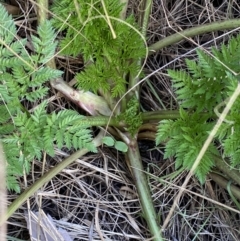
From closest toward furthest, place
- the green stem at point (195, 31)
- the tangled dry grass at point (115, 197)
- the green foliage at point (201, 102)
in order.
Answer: the green foliage at point (201, 102), the green stem at point (195, 31), the tangled dry grass at point (115, 197)

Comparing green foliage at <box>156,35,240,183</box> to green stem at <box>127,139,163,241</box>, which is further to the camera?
Result: green stem at <box>127,139,163,241</box>

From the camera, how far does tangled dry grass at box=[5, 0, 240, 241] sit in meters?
1.64

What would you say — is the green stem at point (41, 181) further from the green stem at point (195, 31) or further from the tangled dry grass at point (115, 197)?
the green stem at point (195, 31)

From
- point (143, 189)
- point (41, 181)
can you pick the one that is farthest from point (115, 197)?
point (41, 181)

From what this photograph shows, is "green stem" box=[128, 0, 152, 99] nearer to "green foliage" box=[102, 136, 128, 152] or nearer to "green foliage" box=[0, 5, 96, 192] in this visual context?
"green foliage" box=[102, 136, 128, 152]

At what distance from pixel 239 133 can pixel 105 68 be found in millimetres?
437

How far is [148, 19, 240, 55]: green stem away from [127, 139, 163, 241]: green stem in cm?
31

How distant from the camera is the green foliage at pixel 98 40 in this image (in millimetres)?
1434

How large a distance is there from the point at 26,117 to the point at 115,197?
0.45 m

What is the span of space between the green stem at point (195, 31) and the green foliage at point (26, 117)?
365mm

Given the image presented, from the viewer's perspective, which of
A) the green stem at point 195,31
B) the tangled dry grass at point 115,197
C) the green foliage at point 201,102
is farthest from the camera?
the tangled dry grass at point 115,197

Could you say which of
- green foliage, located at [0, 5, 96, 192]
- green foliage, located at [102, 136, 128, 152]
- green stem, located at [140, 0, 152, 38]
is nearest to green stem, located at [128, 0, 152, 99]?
green stem, located at [140, 0, 152, 38]

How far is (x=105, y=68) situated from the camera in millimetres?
1493

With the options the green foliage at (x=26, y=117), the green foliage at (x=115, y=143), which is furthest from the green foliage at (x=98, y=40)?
the green foliage at (x=115, y=143)
